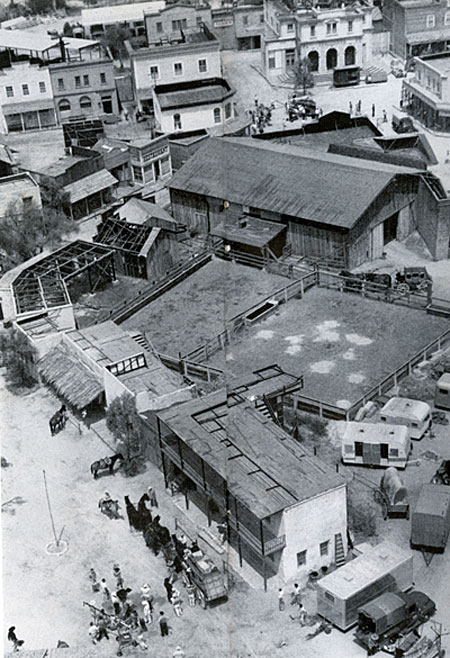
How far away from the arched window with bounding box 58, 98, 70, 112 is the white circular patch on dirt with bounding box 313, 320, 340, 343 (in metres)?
39.9

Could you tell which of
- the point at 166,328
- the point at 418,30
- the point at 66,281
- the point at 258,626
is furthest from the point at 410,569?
the point at 418,30

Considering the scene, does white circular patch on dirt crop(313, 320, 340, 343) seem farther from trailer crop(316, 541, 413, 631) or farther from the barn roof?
trailer crop(316, 541, 413, 631)

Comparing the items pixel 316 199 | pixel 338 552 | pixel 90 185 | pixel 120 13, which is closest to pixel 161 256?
pixel 316 199

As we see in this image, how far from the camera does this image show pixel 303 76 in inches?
3145

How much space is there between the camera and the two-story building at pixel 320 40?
82812 millimetres

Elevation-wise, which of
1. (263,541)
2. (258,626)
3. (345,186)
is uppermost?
(345,186)

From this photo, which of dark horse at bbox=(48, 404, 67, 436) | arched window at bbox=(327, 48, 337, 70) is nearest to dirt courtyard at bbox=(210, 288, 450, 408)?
dark horse at bbox=(48, 404, 67, 436)

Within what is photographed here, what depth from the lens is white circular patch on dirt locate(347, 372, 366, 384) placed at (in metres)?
40.0

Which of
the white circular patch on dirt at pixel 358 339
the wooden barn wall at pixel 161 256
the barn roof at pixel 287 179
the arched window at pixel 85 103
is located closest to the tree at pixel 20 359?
the wooden barn wall at pixel 161 256

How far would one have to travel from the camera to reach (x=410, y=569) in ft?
95.2

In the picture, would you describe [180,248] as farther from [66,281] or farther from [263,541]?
[263,541]

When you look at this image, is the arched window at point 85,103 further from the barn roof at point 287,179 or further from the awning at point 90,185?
the barn roof at point 287,179

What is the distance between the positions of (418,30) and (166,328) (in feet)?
169

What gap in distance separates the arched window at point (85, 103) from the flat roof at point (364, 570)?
55.6 meters
